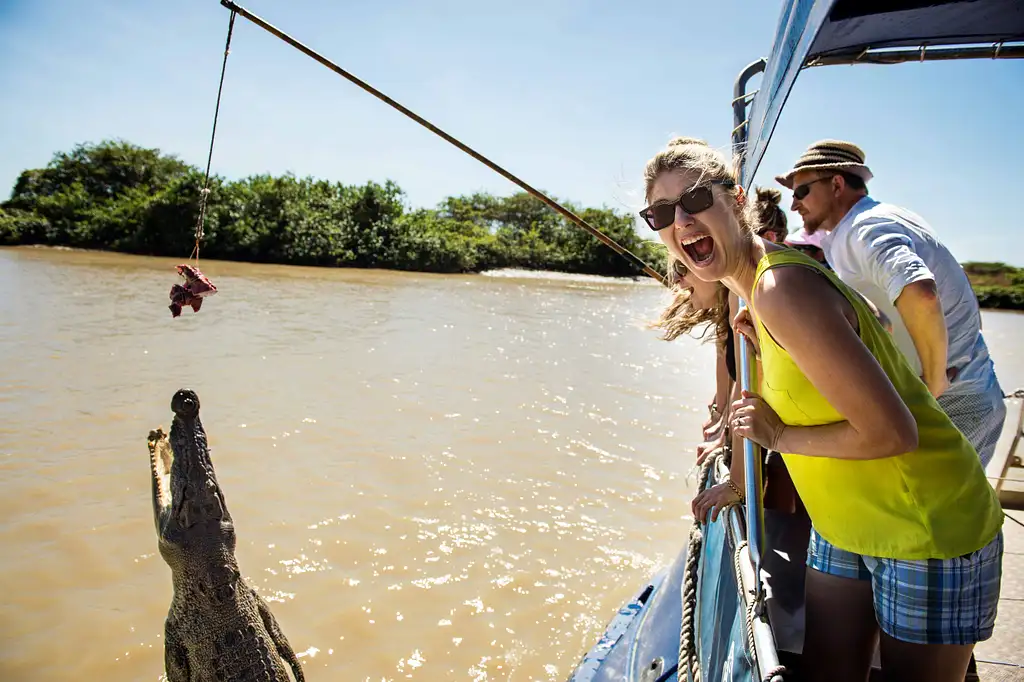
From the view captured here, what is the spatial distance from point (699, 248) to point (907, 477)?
0.59 m

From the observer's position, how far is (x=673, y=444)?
6.43 m

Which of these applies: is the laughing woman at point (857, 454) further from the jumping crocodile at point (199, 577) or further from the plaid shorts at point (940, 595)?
the jumping crocodile at point (199, 577)

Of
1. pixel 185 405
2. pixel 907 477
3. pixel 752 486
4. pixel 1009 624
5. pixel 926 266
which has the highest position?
pixel 926 266

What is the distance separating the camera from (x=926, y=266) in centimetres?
191

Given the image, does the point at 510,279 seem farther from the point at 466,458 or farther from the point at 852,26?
the point at 852,26

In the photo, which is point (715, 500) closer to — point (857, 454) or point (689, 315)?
point (857, 454)

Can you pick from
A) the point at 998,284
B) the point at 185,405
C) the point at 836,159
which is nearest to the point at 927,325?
the point at 836,159

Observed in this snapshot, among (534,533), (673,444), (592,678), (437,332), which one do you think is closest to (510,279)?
(437,332)

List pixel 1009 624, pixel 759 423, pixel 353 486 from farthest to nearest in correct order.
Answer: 1. pixel 353 486
2. pixel 1009 624
3. pixel 759 423

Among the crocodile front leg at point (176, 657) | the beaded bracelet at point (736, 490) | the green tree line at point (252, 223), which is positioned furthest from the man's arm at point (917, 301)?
the green tree line at point (252, 223)

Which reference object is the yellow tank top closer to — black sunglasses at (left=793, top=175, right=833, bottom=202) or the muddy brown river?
black sunglasses at (left=793, top=175, right=833, bottom=202)

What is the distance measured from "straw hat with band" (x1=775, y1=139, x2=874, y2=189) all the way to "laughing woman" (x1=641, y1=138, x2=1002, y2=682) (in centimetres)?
98

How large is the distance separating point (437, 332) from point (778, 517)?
10028 mm

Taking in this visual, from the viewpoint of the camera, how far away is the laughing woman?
1071 mm
